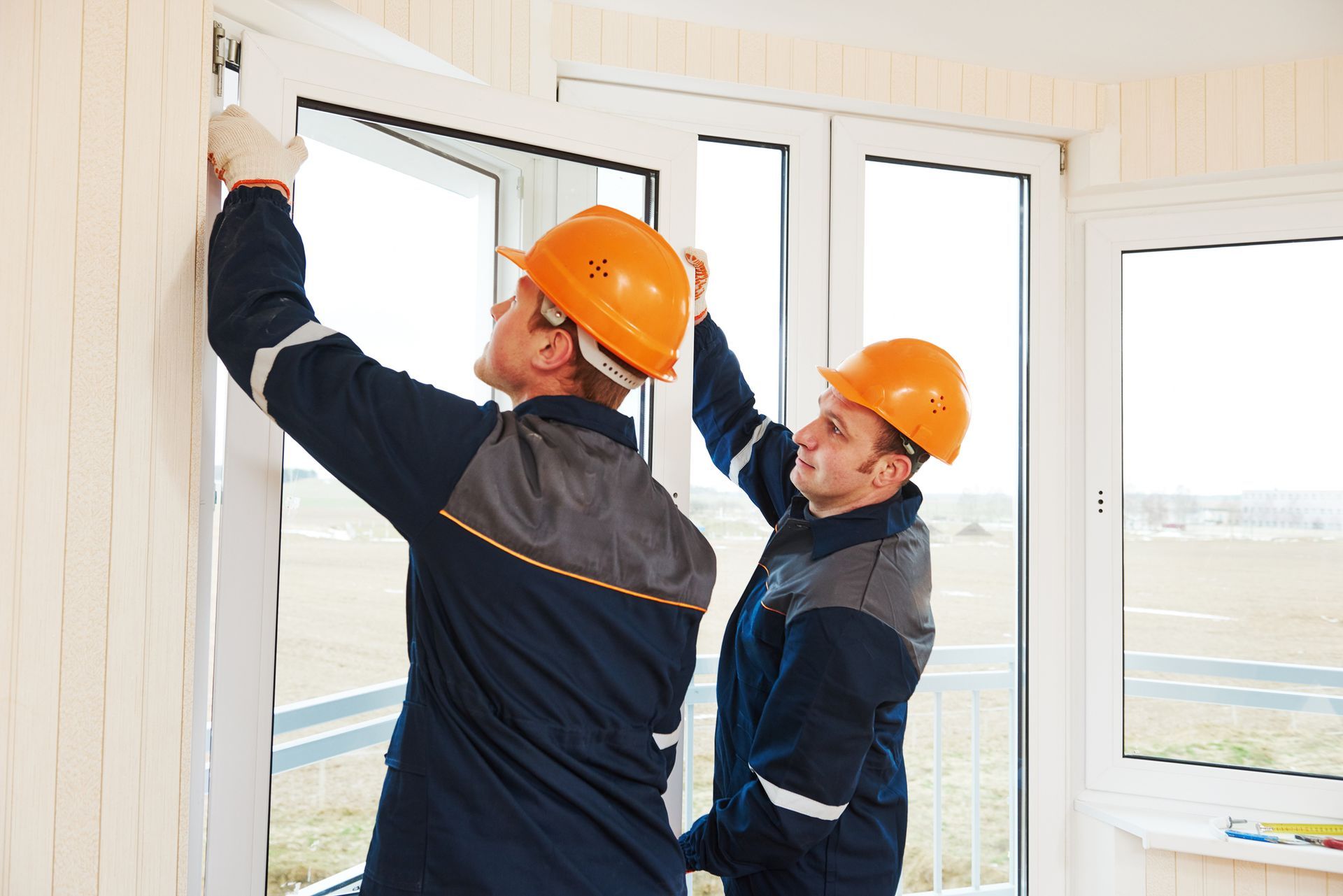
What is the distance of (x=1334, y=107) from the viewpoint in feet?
8.24

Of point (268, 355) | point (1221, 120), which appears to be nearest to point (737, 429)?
point (268, 355)

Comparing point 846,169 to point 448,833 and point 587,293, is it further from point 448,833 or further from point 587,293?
point 448,833

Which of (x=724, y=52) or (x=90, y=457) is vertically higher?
(x=724, y=52)

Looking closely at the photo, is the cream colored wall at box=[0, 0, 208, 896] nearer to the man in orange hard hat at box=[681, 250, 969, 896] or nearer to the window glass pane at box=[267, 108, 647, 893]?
the window glass pane at box=[267, 108, 647, 893]

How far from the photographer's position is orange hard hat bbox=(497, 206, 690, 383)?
1.27 m

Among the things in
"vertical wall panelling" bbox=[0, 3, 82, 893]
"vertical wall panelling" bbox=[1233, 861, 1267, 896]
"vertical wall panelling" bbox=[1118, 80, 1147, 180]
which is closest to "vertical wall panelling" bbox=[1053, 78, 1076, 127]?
"vertical wall panelling" bbox=[1118, 80, 1147, 180]

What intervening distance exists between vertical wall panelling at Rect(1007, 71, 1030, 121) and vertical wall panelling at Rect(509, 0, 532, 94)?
4.40ft

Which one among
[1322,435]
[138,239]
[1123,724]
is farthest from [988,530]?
[138,239]

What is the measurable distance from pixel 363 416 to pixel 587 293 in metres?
0.35

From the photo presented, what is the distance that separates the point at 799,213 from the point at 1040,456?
100 centimetres

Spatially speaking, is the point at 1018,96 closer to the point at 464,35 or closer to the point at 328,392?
the point at 464,35

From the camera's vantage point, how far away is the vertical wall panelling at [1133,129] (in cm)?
266

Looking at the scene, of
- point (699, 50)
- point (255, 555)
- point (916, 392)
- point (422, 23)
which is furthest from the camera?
point (699, 50)

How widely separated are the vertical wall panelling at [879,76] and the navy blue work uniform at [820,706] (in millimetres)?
1202
